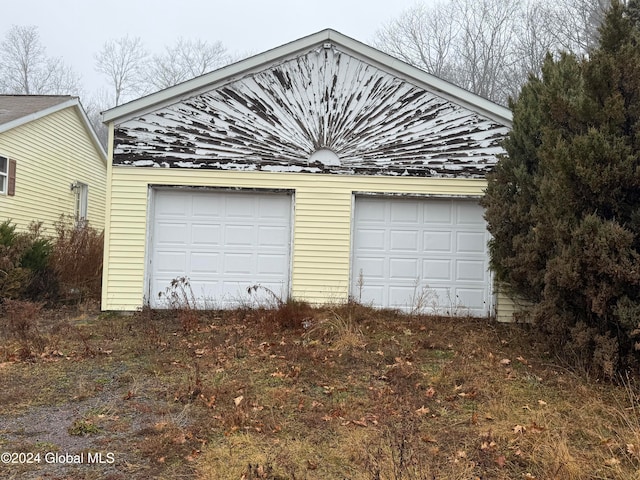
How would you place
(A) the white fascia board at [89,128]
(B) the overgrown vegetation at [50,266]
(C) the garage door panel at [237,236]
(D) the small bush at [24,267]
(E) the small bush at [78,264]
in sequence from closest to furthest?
(C) the garage door panel at [237,236] → (D) the small bush at [24,267] → (B) the overgrown vegetation at [50,266] → (E) the small bush at [78,264] → (A) the white fascia board at [89,128]

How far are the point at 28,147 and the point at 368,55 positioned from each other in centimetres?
965

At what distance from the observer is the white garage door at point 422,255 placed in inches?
358

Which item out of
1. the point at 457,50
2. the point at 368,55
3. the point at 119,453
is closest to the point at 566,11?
the point at 457,50

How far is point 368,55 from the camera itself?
29.3ft

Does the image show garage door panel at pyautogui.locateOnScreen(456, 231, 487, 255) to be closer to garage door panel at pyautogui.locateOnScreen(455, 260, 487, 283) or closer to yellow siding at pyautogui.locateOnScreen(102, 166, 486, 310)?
garage door panel at pyautogui.locateOnScreen(455, 260, 487, 283)

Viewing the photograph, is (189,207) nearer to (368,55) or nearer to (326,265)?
(326,265)

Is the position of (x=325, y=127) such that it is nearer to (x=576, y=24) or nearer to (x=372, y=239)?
(x=372, y=239)

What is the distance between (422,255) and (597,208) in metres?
3.85

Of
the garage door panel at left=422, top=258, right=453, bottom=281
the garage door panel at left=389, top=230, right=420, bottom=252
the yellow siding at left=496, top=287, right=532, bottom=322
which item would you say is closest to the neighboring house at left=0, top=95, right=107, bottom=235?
the garage door panel at left=389, top=230, right=420, bottom=252

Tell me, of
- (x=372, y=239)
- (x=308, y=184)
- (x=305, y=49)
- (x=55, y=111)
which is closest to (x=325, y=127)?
(x=308, y=184)

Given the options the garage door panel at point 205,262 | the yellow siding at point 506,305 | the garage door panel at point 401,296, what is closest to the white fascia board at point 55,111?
the garage door panel at point 205,262

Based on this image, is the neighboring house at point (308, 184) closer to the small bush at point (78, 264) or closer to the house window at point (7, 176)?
the small bush at point (78, 264)

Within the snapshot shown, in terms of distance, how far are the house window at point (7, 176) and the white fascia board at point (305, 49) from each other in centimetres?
553

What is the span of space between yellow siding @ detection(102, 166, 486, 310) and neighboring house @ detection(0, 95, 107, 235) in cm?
554
